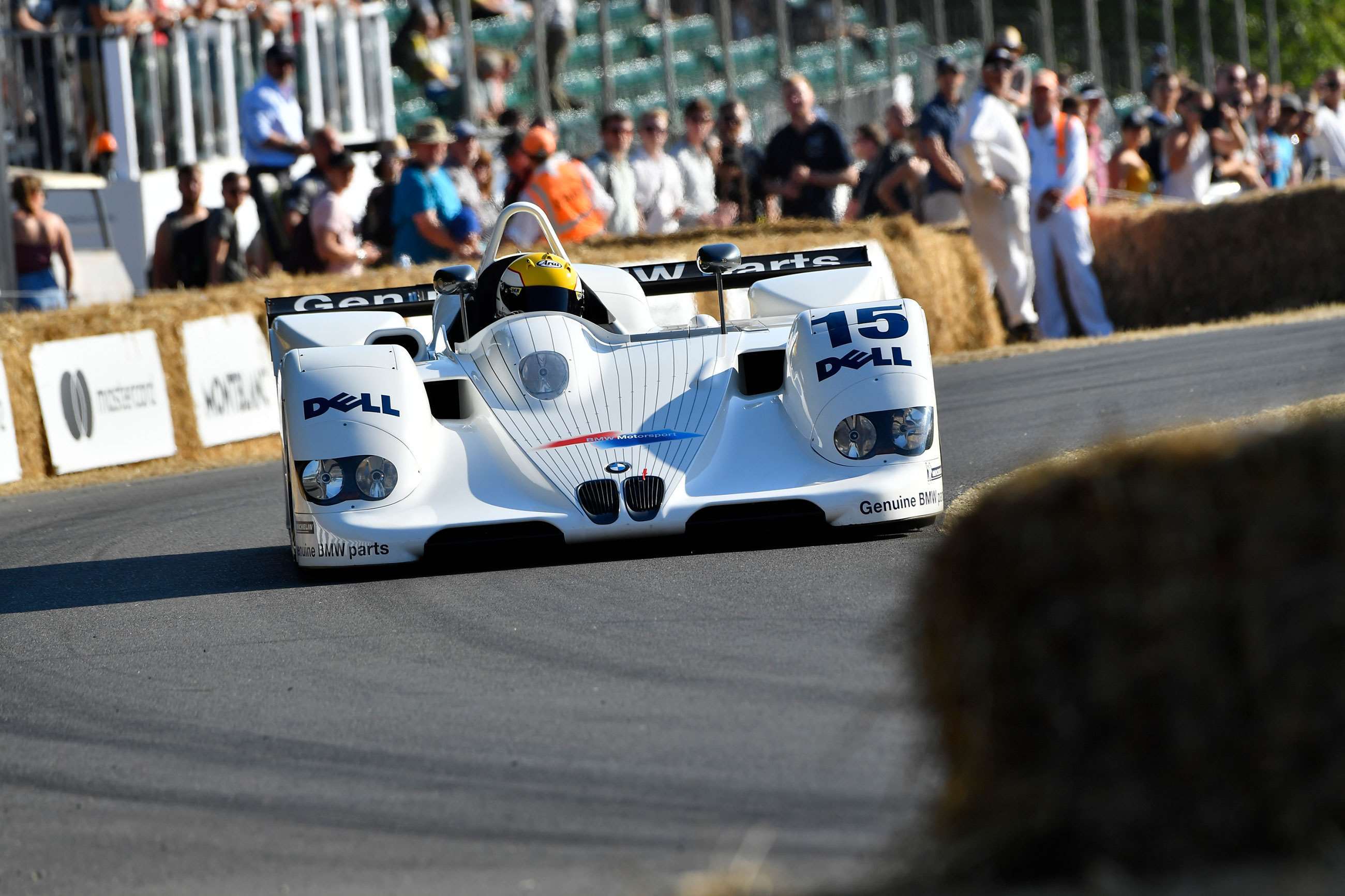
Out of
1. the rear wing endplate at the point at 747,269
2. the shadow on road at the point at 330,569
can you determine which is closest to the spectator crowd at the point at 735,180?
the rear wing endplate at the point at 747,269

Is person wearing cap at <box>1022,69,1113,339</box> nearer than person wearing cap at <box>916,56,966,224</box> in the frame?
Yes

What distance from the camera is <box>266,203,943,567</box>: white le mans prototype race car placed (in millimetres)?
A: 7184

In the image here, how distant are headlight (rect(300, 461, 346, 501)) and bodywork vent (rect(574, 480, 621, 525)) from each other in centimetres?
90

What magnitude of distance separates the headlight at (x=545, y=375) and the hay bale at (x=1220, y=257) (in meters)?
9.90

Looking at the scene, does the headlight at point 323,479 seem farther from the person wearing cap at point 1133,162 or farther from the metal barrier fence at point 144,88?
the person wearing cap at point 1133,162

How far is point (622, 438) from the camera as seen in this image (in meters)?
7.36

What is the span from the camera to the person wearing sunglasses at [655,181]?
16906 mm

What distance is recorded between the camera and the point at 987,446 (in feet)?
32.4

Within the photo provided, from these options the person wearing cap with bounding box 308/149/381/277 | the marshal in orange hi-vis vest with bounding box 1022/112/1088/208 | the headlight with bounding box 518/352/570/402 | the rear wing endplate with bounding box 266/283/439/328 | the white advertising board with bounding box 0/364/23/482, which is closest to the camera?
the headlight with bounding box 518/352/570/402

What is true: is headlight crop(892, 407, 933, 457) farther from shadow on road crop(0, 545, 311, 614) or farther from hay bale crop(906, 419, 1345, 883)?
hay bale crop(906, 419, 1345, 883)

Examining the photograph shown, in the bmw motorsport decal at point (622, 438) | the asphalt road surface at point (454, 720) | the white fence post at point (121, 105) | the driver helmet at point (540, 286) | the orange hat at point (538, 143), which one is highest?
the white fence post at point (121, 105)

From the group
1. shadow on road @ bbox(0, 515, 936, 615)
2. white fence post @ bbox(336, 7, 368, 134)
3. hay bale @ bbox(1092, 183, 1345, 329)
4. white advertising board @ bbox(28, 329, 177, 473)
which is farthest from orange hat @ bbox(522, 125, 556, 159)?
white fence post @ bbox(336, 7, 368, 134)

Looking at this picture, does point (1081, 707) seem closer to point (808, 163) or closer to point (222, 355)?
point (222, 355)

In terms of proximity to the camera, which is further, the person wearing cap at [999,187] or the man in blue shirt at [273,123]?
the man in blue shirt at [273,123]
